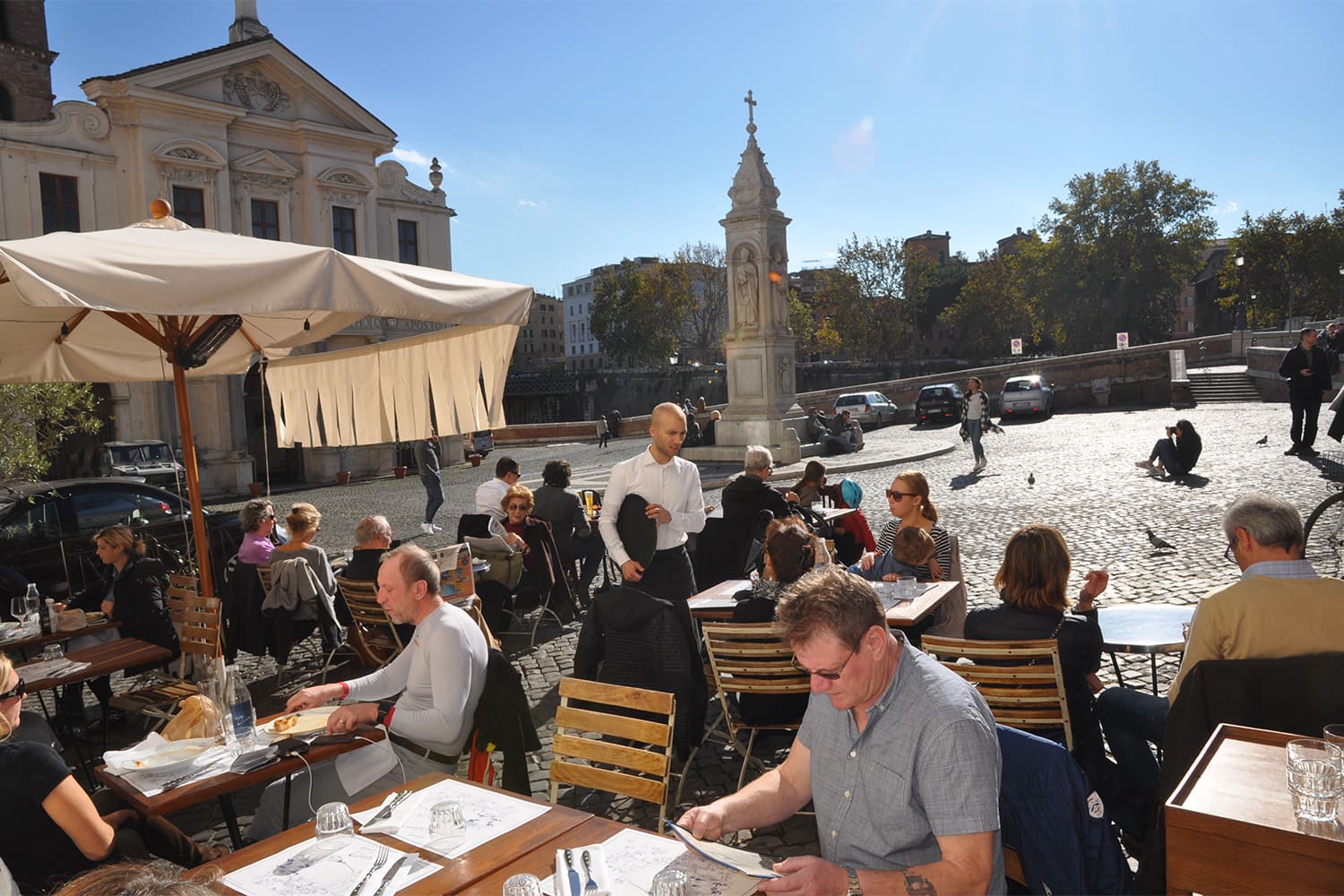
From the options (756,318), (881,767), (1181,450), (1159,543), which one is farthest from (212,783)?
(756,318)

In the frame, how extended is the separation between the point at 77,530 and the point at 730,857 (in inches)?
407

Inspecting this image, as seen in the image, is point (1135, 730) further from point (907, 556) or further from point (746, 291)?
point (746, 291)

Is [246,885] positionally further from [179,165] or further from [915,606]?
[179,165]

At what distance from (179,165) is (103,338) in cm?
2123

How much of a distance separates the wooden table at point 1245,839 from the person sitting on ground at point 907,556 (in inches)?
114

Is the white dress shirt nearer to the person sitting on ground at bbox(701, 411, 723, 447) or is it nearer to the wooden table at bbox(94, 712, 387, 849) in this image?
the wooden table at bbox(94, 712, 387, 849)

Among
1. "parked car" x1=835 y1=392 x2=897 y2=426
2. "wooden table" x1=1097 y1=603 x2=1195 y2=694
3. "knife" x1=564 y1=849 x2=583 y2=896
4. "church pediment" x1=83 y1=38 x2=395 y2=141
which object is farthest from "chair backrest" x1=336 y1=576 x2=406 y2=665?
"parked car" x1=835 y1=392 x2=897 y2=426

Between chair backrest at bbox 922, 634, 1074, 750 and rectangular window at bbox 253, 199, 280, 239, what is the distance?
27447 millimetres

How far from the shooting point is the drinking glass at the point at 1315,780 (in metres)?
2.25

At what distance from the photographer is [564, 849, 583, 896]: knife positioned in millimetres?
2146

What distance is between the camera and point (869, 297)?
209 ft

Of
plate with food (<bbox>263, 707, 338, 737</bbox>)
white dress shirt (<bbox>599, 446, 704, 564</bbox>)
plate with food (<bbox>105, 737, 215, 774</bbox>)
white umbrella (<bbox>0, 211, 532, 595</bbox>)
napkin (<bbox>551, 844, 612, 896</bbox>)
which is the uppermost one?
white umbrella (<bbox>0, 211, 532, 595</bbox>)

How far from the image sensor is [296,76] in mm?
27406

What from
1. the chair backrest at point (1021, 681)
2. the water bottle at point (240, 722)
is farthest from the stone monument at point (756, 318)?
the water bottle at point (240, 722)
